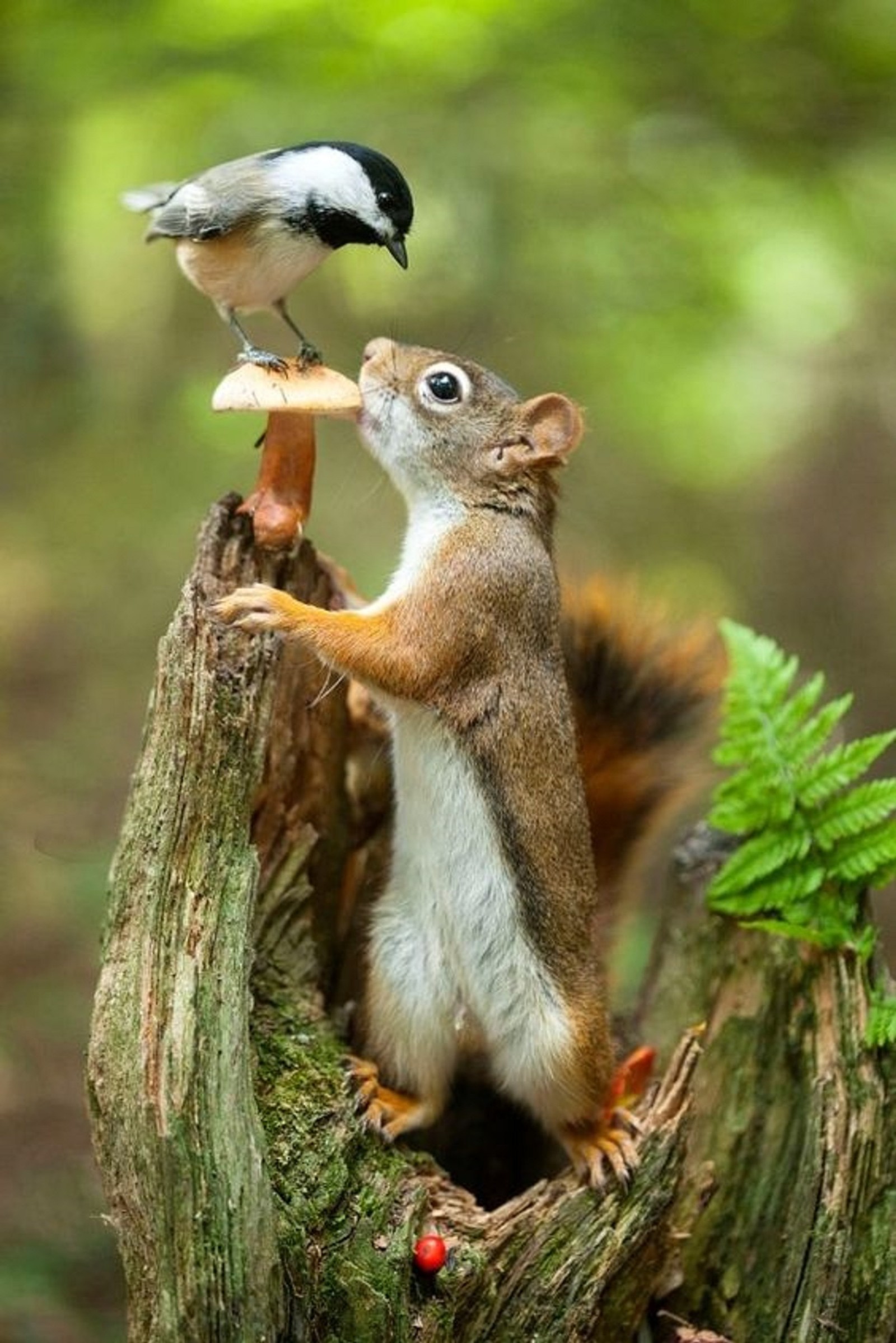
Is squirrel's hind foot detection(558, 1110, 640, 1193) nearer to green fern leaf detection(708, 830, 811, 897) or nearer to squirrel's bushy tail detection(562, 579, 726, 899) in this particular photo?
green fern leaf detection(708, 830, 811, 897)

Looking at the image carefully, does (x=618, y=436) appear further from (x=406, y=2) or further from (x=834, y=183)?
(x=406, y=2)

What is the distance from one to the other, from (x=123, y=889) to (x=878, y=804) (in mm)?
1417

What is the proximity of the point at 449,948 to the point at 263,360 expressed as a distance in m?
1.16

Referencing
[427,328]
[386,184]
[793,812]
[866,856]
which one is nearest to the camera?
[386,184]

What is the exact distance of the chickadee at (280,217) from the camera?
7.30 ft

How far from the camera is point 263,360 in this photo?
2.36 metres

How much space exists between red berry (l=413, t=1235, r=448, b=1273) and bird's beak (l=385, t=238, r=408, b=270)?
1633 mm

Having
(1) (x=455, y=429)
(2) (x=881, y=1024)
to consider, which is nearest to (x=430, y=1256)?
(2) (x=881, y=1024)

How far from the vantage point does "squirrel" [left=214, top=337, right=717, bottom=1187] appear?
8.61 ft

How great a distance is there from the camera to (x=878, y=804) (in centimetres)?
270

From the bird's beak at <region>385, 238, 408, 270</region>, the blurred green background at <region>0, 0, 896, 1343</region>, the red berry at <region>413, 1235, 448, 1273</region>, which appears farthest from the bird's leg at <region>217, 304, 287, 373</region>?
the red berry at <region>413, 1235, 448, 1273</region>

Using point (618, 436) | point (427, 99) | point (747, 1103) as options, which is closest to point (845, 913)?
point (747, 1103)

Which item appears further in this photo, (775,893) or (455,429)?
(775,893)

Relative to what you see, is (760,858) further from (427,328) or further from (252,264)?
(427,328)
